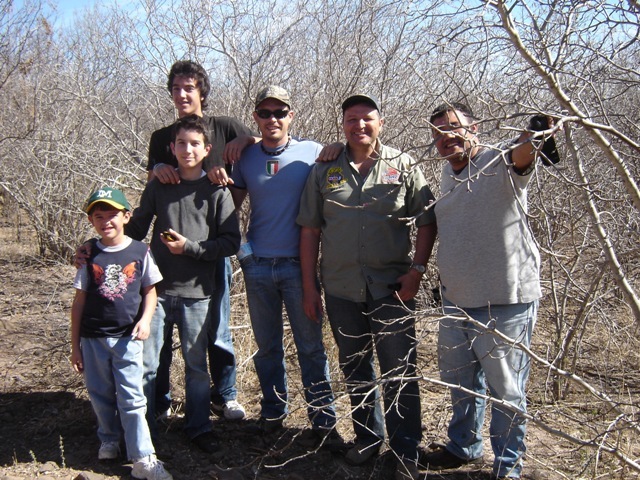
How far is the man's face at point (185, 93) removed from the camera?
12.8ft

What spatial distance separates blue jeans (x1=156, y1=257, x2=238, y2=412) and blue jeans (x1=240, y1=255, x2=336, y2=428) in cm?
21

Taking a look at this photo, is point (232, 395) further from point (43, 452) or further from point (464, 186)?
point (464, 186)

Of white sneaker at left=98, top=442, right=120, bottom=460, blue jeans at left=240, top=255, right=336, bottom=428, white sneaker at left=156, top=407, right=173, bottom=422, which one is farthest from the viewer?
white sneaker at left=156, top=407, right=173, bottom=422

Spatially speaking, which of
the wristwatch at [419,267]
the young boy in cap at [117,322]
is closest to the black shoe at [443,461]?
the wristwatch at [419,267]

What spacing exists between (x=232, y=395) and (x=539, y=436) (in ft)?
6.30

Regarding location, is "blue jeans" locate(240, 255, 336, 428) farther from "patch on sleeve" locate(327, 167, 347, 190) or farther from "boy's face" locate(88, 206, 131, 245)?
"boy's face" locate(88, 206, 131, 245)

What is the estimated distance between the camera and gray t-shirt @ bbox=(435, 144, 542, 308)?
3.09m

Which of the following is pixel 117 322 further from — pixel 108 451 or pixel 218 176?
pixel 218 176

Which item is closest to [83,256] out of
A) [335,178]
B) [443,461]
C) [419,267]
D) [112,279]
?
[112,279]

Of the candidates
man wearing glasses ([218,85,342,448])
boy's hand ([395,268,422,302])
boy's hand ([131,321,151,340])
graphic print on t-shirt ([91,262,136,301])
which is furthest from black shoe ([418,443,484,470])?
graphic print on t-shirt ([91,262,136,301])

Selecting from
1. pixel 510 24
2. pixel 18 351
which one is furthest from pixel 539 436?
pixel 18 351

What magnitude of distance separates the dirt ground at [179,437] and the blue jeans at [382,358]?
162mm

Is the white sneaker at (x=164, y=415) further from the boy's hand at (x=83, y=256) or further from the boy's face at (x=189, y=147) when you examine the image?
the boy's face at (x=189, y=147)

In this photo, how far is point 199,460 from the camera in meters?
3.80
